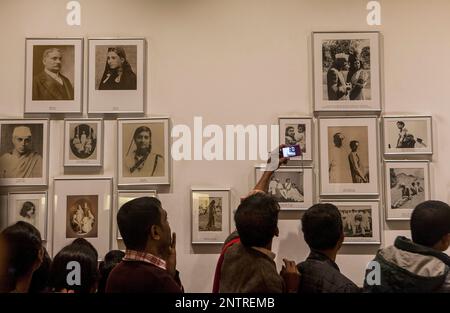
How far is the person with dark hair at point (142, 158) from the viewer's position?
Answer: 63.4 inches

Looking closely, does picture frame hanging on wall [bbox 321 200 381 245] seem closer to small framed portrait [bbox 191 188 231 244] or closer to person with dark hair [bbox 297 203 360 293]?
person with dark hair [bbox 297 203 360 293]

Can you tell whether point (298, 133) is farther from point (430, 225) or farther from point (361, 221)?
point (430, 225)

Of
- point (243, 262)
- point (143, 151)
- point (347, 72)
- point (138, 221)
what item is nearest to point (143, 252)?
point (138, 221)

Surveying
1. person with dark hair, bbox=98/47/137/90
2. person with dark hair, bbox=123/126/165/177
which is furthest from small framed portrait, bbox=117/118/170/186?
person with dark hair, bbox=98/47/137/90

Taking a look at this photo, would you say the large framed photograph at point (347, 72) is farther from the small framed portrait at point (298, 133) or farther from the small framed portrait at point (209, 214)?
the small framed portrait at point (209, 214)

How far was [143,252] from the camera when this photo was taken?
3.90 ft

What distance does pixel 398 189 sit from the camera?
1.68 metres

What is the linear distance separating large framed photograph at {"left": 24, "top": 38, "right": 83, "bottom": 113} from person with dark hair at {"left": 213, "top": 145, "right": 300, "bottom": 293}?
71 centimetres

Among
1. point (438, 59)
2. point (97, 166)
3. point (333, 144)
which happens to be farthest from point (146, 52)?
point (438, 59)

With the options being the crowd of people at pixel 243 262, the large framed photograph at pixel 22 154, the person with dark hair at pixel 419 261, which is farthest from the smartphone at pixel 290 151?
the large framed photograph at pixel 22 154

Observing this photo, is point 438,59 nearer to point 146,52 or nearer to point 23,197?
point 146,52

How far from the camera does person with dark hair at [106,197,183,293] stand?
114 centimetres

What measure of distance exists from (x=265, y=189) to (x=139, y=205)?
496 mm

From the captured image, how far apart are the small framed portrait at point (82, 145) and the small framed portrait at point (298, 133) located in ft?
1.98
